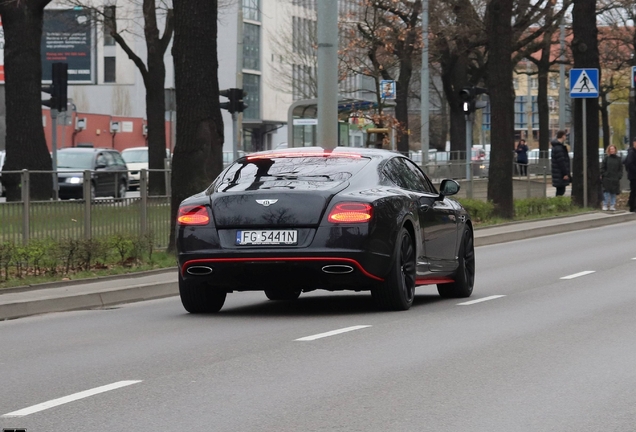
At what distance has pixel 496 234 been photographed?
2714 centimetres

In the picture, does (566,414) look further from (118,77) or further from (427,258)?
(118,77)

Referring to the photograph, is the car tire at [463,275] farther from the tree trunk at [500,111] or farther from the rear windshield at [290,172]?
the tree trunk at [500,111]

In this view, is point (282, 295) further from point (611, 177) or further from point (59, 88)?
point (611, 177)

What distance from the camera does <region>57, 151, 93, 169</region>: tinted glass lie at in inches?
1770

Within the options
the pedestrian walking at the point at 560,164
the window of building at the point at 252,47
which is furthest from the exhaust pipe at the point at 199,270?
the window of building at the point at 252,47

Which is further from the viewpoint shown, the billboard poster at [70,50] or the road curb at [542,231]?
the billboard poster at [70,50]

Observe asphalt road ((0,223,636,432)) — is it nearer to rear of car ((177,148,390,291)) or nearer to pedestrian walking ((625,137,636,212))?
rear of car ((177,148,390,291))

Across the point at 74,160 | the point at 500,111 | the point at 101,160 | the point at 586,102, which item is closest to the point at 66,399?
the point at 500,111

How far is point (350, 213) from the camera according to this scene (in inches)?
488

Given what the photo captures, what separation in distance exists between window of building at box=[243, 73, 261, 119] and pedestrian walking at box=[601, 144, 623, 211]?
6541 cm

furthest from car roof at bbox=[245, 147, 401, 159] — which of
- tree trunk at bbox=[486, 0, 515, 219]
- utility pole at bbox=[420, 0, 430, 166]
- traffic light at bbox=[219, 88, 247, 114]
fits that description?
utility pole at bbox=[420, 0, 430, 166]

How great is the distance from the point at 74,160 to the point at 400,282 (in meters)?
33.5

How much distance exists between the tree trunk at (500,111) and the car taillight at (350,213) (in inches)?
771

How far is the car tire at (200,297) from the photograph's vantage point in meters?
13.2
